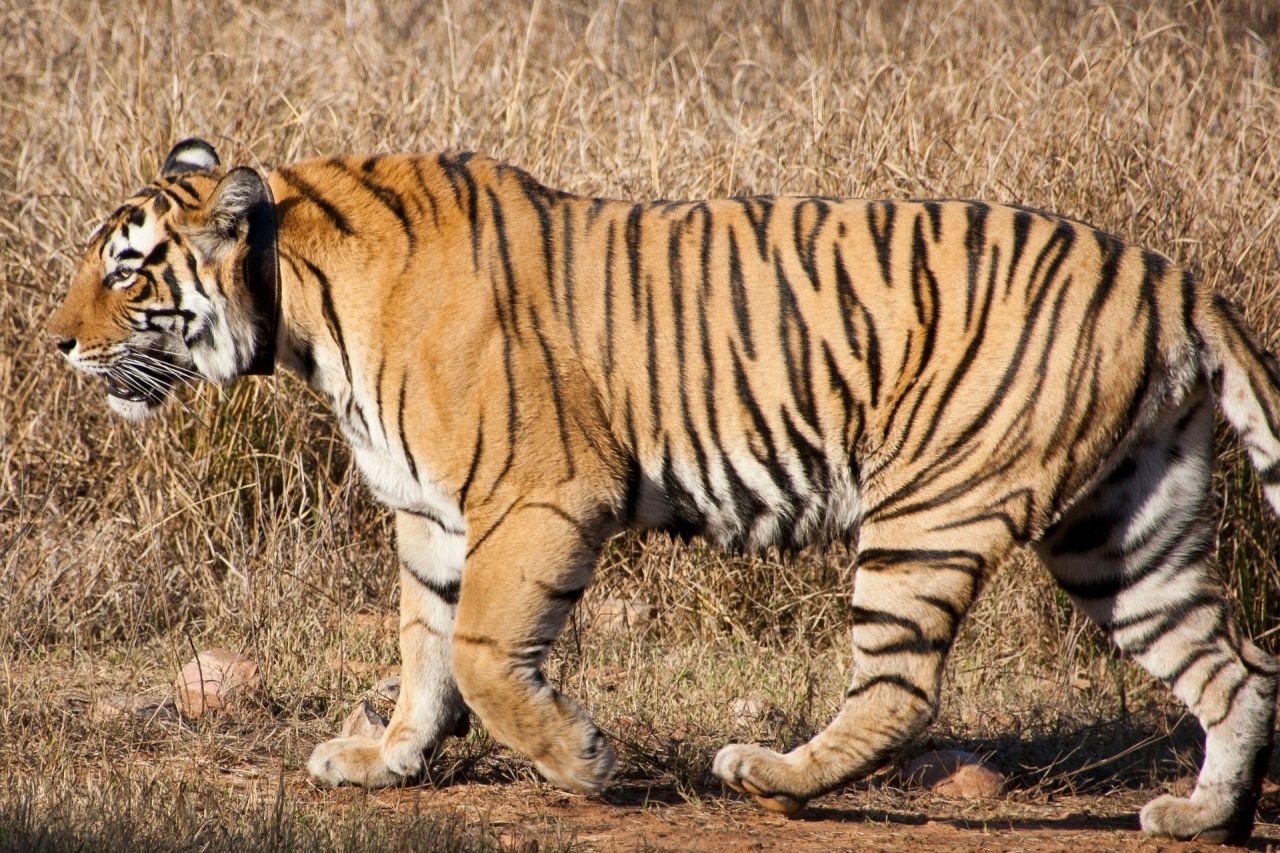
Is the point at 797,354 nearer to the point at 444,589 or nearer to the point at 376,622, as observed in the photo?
the point at 444,589

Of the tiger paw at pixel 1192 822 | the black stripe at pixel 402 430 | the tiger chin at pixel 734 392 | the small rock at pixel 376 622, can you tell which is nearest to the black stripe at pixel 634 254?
the tiger chin at pixel 734 392

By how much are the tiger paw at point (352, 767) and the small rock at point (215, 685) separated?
0.55 metres

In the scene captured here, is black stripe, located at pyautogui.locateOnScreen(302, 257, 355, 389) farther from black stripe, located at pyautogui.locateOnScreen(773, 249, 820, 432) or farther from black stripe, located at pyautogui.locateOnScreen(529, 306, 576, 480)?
black stripe, located at pyautogui.locateOnScreen(773, 249, 820, 432)

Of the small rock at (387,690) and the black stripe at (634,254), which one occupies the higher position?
the black stripe at (634,254)

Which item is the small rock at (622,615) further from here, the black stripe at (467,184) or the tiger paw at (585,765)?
the black stripe at (467,184)

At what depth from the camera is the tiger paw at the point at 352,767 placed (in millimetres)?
3623

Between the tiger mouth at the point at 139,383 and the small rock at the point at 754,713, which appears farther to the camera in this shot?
the small rock at the point at 754,713

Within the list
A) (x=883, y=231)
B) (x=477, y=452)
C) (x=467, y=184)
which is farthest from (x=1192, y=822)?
(x=467, y=184)

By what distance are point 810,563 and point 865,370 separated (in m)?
1.87

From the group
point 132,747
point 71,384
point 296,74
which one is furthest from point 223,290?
point 296,74

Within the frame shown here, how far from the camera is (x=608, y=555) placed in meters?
5.23

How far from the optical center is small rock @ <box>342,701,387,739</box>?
3832 millimetres

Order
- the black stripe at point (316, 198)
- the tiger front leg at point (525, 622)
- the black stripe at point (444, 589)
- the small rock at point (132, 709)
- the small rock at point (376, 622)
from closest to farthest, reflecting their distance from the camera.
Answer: the tiger front leg at point (525, 622)
the black stripe at point (316, 198)
the black stripe at point (444, 589)
the small rock at point (132, 709)
the small rock at point (376, 622)

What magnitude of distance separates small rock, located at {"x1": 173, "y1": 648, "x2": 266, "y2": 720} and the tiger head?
3.12 ft
